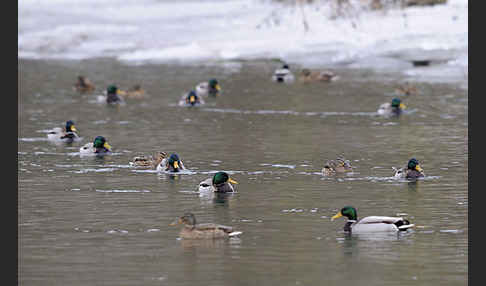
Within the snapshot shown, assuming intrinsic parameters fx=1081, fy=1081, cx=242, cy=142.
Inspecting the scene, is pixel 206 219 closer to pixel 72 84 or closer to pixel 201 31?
pixel 72 84

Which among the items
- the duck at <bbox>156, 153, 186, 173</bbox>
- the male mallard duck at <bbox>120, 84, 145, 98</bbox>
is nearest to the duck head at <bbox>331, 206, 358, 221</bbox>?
the duck at <bbox>156, 153, 186, 173</bbox>

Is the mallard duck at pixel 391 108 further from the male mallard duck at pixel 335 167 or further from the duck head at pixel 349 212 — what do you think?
the duck head at pixel 349 212

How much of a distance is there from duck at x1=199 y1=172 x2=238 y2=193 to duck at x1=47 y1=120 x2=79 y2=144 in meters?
6.85

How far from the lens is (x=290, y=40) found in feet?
137

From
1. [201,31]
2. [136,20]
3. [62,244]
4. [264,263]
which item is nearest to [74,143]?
[62,244]

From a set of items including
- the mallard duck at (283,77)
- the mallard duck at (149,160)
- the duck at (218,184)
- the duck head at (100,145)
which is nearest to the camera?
the duck at (218,184)

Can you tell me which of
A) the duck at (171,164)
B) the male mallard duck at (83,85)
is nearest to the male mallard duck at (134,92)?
the male mallard duck at (83,85)

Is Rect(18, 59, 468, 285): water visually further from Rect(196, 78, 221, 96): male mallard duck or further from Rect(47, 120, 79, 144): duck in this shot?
Rect(196, 78, 221, 96): male mallard duck

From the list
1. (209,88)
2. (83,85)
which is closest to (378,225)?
(209,88)

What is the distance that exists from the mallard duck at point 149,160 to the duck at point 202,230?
574 cm

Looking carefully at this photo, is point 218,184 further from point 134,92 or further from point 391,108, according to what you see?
point 134,92

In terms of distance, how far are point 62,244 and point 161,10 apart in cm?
4195

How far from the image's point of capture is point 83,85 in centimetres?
3272

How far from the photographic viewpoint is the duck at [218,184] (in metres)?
15.9
